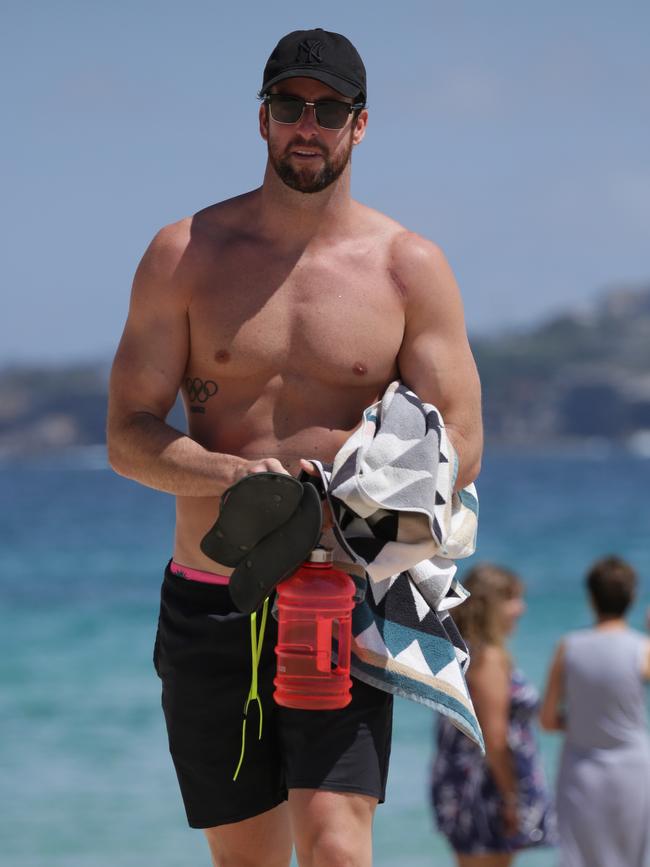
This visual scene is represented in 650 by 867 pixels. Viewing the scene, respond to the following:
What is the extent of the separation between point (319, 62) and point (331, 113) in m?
0.11

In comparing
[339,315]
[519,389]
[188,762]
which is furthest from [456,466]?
[519,389]

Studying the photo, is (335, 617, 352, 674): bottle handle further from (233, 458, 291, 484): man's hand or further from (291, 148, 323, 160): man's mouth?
(291, 148, 323, 160): man's mouth

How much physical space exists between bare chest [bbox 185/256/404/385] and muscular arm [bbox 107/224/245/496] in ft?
0.18

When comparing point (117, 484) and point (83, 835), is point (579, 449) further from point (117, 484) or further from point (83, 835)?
point (83, 835)

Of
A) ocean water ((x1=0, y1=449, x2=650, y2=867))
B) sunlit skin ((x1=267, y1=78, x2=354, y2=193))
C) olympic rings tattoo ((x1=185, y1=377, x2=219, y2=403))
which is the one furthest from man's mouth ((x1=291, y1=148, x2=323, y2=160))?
ocean water ((x1=0, y1=449, x2=650, y2=867))

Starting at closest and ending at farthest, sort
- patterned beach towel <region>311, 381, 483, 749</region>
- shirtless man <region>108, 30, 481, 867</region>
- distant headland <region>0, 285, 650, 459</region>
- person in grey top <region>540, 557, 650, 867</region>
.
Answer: patterned beach towel <region>311, 381, 483, 749</region> → shirtless man <region>108, 30, 481, 867</region> → person in grey top <region>540, 557, 650, 867</region> → distant headland <region>0, 285, 650, 459</region>

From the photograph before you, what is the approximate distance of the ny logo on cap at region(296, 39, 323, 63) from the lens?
3260mm

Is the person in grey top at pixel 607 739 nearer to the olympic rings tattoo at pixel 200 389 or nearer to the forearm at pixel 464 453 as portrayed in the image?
the forearm at pixel 464 453

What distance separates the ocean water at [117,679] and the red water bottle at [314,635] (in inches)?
285

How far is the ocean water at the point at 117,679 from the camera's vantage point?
1099cm

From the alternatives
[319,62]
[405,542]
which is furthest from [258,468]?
[319,62]

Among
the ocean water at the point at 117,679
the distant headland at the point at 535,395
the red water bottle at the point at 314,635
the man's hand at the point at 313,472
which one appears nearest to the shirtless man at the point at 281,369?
the red water bottle at the point at 314,635

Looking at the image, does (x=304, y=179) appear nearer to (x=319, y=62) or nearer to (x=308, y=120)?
(x=308, y=120)

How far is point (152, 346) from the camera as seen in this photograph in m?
3.44
